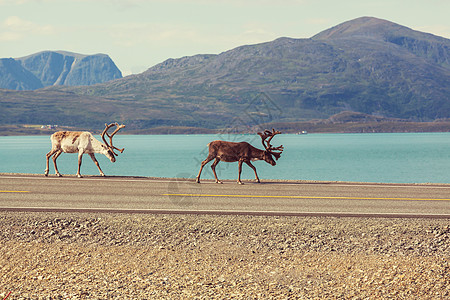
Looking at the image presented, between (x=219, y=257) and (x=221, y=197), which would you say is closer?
(x=219, y=257)

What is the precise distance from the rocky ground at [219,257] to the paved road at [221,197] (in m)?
1.25

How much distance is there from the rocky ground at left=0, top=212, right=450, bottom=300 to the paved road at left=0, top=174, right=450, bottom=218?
1246mm

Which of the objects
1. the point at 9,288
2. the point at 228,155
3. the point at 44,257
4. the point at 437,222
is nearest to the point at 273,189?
the point at 228,155

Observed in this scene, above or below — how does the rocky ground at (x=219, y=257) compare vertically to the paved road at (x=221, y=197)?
below

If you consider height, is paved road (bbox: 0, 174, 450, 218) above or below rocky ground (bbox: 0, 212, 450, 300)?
above

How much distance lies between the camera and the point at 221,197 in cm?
1895

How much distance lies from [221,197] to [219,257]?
5875 mm

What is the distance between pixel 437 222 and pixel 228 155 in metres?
9.64

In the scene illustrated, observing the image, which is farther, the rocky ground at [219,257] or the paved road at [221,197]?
the paved road at [221,197]

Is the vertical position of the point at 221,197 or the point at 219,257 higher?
the point at 221,197

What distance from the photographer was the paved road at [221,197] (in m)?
16.5

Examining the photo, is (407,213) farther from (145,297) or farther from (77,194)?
(77,194)

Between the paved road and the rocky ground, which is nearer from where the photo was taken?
the rocky ground

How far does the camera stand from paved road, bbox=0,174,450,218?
16547 mm
